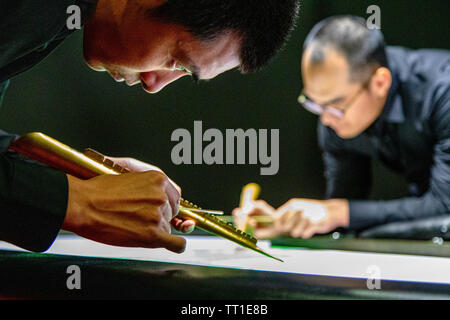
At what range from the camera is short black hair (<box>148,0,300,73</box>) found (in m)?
0.66

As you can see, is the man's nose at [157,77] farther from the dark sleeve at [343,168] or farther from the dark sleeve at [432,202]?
the dark sleeve at [343,168]

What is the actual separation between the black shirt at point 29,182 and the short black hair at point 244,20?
148 millimetres

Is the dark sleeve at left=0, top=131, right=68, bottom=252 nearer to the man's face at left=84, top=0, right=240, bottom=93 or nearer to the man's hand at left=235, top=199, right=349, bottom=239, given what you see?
the man's face at left=84, top=0, right=240, bottom=93

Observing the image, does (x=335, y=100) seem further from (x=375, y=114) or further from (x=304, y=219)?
(x=304, y=219)

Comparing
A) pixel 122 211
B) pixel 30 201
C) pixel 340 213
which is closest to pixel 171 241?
pixel 122 211

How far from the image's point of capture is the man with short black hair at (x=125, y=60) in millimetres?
573

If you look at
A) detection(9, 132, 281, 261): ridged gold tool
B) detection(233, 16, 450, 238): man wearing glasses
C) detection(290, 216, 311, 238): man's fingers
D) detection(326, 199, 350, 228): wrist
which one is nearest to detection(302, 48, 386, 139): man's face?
detection(233, 16, 450, 238): man wearing glasses

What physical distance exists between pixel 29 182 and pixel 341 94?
137cm

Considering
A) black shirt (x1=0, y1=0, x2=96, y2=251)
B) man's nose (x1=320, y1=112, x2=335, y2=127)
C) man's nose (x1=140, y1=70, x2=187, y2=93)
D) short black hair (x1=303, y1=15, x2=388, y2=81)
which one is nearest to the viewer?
black shirt (x1=0, y1=0, x2=96, y2=251)

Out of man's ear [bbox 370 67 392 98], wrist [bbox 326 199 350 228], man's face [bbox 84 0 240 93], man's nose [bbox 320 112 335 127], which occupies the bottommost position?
wrist [bbox 326 199 350 228]

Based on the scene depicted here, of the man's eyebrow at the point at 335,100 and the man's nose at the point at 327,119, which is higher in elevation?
the man's eyebrow at the point at 335,100

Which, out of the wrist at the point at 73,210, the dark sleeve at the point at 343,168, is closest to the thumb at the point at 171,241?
the wrist at the point at 73,210

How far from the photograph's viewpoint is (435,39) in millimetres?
2195
